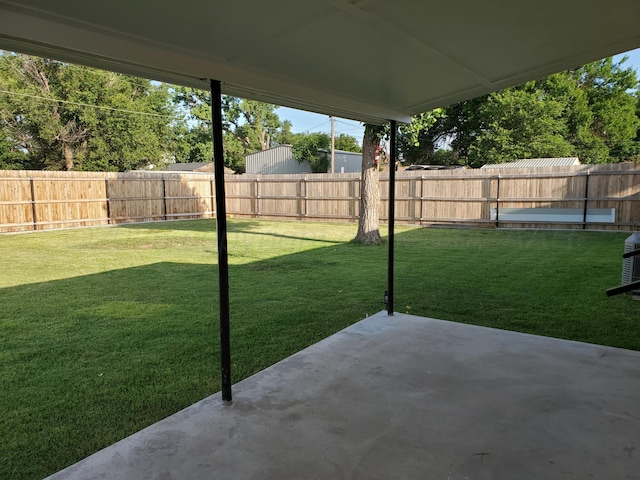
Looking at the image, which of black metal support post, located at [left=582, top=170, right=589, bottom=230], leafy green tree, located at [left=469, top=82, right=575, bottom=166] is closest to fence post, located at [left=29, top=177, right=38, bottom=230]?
black metal support post, located at [left=582, top=170, right=589, bottom=230]

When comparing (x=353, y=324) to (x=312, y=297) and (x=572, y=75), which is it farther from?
(x=572, y=75)

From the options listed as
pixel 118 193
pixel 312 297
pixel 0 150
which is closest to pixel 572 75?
pixel 118 193

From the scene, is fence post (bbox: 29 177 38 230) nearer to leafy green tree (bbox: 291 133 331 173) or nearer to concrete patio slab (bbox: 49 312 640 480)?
concrete patio slab (bbox: 49 312 640 480)

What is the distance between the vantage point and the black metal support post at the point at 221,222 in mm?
2355

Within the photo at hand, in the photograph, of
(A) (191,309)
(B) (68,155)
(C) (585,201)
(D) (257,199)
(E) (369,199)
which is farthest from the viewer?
(B) (68,155)

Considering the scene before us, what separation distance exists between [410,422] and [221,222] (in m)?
1.42

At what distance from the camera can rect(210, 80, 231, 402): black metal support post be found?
236 centimetres

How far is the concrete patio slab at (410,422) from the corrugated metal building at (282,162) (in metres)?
22.5

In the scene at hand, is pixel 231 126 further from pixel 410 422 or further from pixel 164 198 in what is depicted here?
pixel 410 422

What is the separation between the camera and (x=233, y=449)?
2.01 m

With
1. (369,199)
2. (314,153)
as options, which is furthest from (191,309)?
(314,153)

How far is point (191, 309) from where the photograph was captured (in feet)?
15.5

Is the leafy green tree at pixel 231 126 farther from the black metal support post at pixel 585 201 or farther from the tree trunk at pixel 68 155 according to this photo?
the black metal support post at pixel 585 201

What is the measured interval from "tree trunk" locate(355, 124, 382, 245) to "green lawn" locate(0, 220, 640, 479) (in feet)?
2.70
